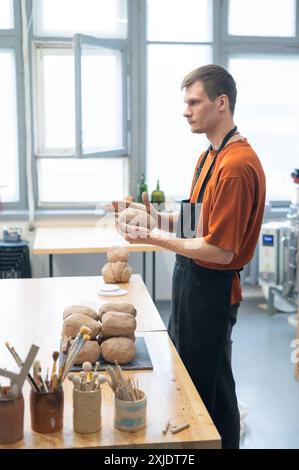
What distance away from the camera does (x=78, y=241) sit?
423 centimetres

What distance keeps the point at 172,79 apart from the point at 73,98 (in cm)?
87

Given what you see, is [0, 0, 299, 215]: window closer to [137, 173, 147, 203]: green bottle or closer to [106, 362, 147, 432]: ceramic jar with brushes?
[137, 173, 147, 203]: green bottle

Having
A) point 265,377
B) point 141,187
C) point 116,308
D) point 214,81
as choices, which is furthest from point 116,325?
point 141,187

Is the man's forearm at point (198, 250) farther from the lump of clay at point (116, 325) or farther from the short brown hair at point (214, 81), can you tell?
the short brown hair at point (214, 81)

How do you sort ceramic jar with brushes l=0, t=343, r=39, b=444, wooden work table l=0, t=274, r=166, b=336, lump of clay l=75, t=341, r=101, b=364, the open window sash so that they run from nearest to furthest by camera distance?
ceramic jar with brushes l=0, t=343, r=39, b=444 < lump of clay l=75, t=341, r=101, b=364 < wooden work table l=0, t=274, r=166, b=336 < the open window sash

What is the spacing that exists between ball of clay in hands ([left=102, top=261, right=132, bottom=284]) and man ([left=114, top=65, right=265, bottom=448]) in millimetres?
575

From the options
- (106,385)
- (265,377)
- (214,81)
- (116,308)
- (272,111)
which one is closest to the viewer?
(106,385)

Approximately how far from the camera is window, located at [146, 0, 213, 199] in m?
4.97

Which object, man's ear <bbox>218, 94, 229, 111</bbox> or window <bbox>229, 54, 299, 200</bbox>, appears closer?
man's ear <bbox>218, 94, 229, 111</bbox>

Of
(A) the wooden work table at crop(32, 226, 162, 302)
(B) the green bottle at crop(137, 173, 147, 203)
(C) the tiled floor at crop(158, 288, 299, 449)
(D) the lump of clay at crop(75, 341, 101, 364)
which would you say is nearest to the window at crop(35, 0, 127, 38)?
(B) the green bottle at crop(137, 173, 147, 203)

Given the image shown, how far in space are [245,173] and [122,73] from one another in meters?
3.08

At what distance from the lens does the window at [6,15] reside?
4.79 meters

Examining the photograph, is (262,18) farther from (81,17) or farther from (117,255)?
(117,255)

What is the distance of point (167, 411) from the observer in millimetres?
1555
